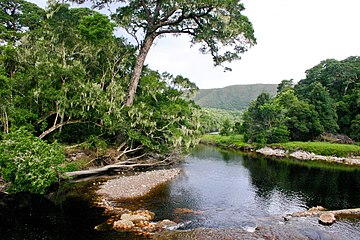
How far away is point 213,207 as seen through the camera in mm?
16047

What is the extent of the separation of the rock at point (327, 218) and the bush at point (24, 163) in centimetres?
1393

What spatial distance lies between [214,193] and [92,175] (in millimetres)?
10062

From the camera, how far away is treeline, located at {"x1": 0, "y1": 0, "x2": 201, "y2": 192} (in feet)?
48.2

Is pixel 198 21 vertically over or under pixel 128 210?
over

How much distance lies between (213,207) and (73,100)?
12076 millimetres

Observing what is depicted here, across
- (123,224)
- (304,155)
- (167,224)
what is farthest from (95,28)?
(304,155)

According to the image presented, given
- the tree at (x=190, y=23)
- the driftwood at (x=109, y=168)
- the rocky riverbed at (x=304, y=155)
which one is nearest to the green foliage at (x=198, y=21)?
→ the tree at (x=190, y=23)

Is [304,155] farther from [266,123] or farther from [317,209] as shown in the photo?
[317,209]

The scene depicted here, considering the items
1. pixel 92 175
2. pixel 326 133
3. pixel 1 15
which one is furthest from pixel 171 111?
pixel 326 133

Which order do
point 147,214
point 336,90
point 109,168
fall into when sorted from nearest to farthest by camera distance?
point 147,214 → point 109,168 → point 336,90

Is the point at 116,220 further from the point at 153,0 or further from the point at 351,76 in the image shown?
the point at 351,76

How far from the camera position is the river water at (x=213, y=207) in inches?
475

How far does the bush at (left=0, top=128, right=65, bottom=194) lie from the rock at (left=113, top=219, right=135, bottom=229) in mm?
4607

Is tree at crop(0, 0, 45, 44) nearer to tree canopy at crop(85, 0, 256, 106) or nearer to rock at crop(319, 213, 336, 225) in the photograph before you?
tree canopy at crop(85, 0, 256, 106)
